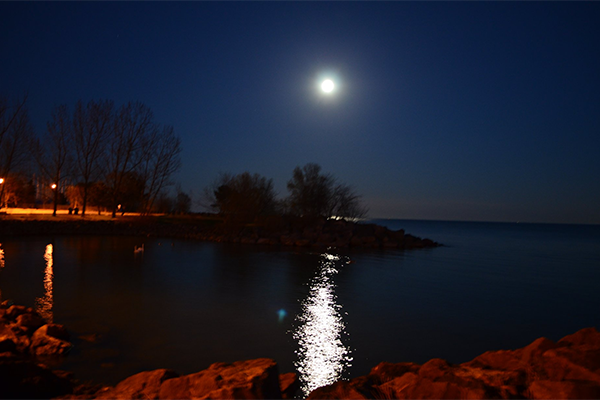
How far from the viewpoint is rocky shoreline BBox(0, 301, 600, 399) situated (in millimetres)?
3880

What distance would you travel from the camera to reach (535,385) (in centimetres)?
387

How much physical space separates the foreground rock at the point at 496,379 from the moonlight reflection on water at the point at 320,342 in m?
0.99

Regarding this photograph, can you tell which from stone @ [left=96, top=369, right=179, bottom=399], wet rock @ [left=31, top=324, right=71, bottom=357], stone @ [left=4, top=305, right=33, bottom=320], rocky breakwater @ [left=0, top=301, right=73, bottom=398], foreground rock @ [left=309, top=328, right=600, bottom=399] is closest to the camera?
foreground rock @ [left=309, top=328, right=600, bottom=399]

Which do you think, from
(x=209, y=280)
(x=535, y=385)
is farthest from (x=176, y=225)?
(x=535, y=385)

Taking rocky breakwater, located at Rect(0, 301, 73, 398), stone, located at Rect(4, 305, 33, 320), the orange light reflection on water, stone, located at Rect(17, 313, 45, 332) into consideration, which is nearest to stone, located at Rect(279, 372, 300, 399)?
rocky breakwater, located at Rect(0, 301, 73, 398)

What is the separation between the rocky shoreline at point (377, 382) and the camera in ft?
12.7

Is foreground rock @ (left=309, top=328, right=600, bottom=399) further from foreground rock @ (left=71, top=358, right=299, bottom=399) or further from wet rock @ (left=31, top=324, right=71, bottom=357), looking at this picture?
wet rock @ (left=31, top=324, right=71, bottom=357)

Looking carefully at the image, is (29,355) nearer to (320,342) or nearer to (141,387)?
(141,387)

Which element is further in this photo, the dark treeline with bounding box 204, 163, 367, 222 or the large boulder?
the dark treeline with bounding box 204, 163, 367, 222

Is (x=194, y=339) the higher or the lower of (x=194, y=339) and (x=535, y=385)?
the lower

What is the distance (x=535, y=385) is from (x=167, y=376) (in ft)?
13.1

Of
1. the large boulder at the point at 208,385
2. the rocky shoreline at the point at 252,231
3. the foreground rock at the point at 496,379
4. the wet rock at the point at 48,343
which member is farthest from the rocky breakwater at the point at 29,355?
the rocky shoreline at the point at 252,231

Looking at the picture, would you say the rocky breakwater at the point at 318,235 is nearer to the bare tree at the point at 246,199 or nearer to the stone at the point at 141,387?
the bare tree at the point at 246,199

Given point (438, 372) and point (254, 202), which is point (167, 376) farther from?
point (254, 202)
